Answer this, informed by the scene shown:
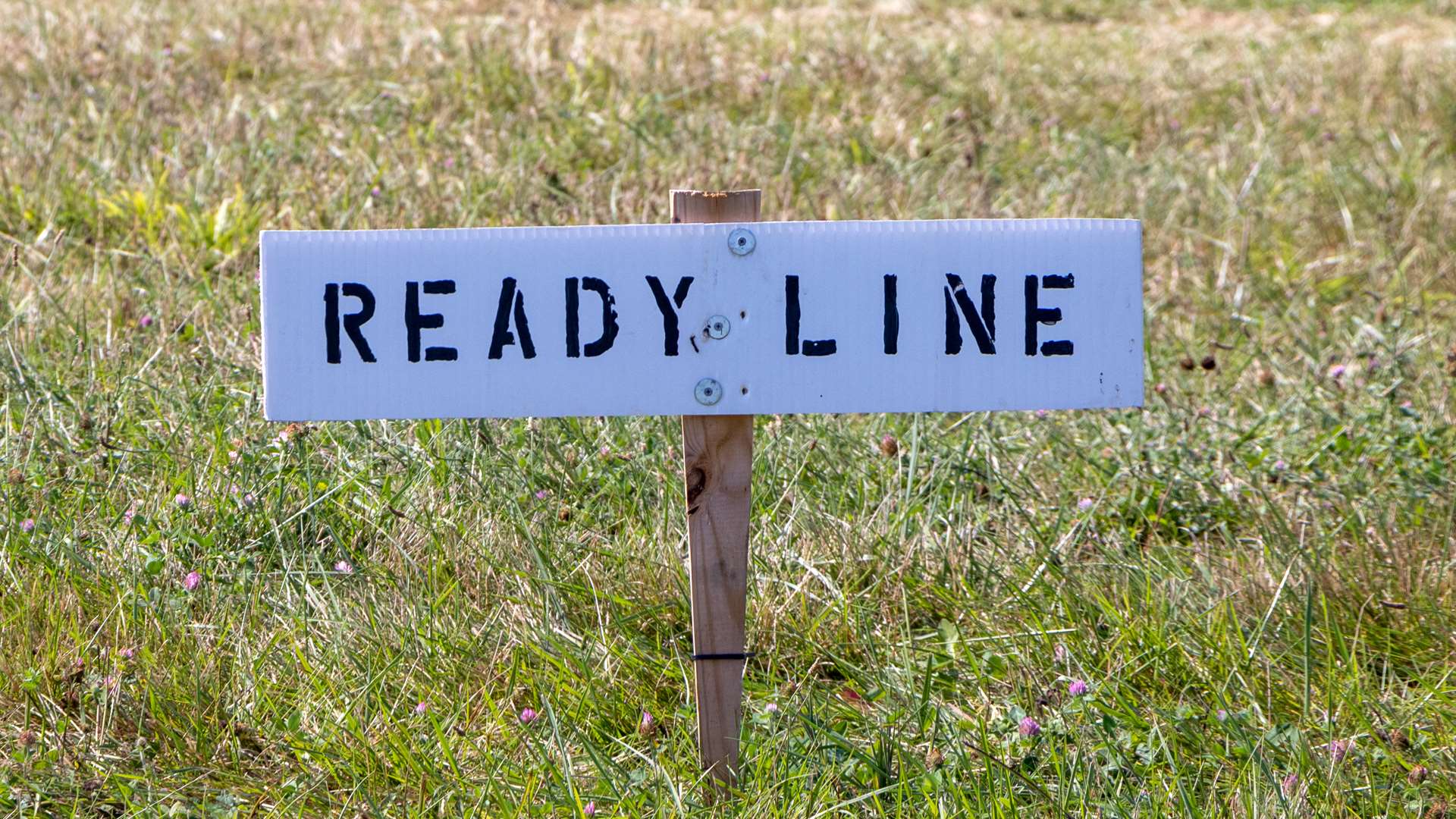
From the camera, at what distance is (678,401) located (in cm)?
173

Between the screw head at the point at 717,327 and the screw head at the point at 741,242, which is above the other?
the screw head at the point at 741,242

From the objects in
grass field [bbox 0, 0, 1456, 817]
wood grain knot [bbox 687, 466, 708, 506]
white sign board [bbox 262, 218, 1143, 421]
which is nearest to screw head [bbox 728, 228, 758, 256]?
white sign board [bbox 262, 218, 1143, 421]

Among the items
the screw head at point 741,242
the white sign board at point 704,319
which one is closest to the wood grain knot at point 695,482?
the white sign board at point 704,319

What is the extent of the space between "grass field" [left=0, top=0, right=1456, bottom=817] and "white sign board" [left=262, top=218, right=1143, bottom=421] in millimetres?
479

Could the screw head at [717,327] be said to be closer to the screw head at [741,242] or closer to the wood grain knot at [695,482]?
the screw head at [741,242]

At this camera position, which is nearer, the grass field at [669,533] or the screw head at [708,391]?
the screw head at [708,391]

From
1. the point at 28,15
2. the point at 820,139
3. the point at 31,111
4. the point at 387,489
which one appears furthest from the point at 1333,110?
the point at 28,15

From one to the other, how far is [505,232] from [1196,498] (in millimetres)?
1690

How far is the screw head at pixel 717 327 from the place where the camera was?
67.6 inches

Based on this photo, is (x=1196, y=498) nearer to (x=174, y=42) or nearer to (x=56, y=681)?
(x=56, y=681)

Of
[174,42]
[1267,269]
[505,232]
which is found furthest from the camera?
[174,42]

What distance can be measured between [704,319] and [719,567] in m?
0.35

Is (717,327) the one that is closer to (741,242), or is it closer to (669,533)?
(741,242)

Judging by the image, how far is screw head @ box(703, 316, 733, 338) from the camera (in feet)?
5.63
